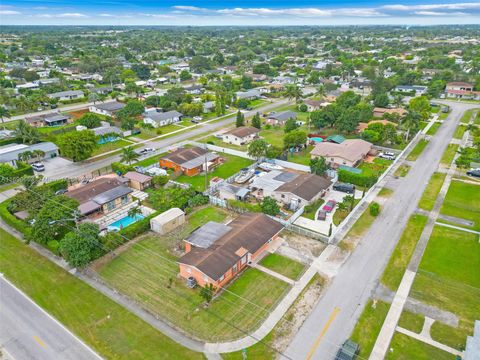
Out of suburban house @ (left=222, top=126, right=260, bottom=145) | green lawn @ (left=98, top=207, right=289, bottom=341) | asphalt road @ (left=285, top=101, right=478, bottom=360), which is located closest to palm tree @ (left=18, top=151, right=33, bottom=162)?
green lawn @ (left=98, top=207, right=289, bottom=341)

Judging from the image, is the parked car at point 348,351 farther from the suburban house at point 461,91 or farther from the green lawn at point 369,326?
the suburban house at point 461,91

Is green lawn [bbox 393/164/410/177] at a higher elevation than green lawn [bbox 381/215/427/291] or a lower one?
lower

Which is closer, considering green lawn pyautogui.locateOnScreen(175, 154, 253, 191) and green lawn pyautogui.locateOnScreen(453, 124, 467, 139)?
green lawn pyautogui.locateOnScreen(175, 154, 253, 191)

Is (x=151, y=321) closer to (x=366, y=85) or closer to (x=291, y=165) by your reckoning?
(x=291, y=165)

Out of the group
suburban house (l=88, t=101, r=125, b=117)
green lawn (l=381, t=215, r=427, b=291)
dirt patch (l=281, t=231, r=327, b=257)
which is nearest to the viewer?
green lawn (l=381, t=215, r=427, b=291)

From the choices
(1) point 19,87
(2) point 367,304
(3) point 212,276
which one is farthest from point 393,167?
(1) point 19,87

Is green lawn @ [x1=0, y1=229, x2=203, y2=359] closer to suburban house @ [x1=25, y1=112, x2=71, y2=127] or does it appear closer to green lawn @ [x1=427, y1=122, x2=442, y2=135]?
suburban house @ [x1=25, y1=112, x2=71, y2=127]

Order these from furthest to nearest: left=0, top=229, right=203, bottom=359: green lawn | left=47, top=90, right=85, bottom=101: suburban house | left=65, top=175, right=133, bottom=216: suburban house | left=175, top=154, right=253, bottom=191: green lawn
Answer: left=47, top=90, right=85, bottom=101: suburban house
left=175, top=154, right=253, bottom=191: green lawn
left=65, top=175, right=133, bottom=216: suburban house
left=0, top=229, right=203, bottom=359: green lawn
